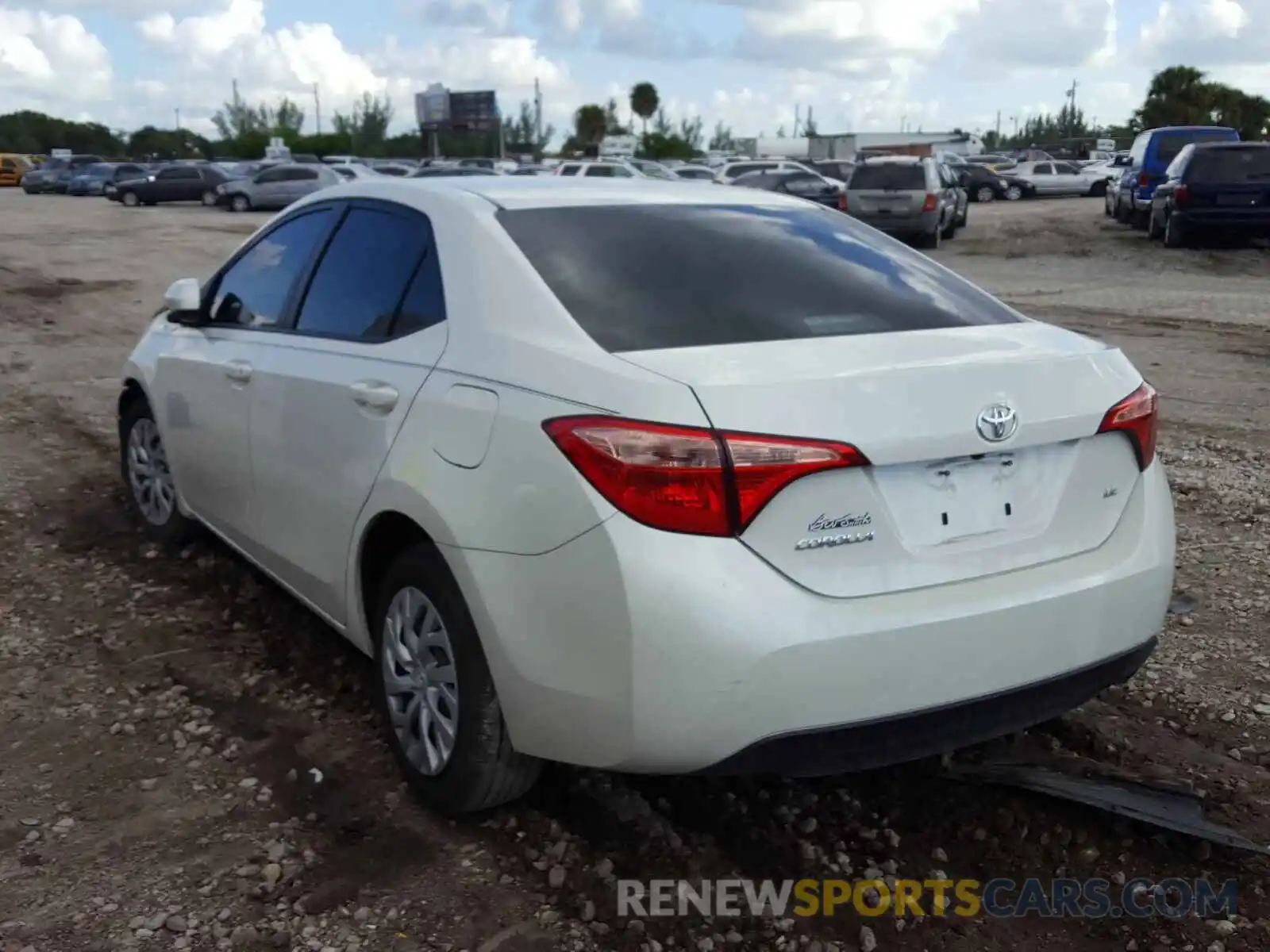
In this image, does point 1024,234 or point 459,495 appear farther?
point 1024,234

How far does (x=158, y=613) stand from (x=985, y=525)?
342 centimetres

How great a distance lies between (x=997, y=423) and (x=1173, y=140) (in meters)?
24.1

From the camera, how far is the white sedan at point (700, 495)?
2.66 meters

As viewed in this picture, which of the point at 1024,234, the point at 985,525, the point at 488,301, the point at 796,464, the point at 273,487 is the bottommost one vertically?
the point at 1024,234

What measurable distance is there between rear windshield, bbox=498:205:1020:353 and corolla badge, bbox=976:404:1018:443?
0.45 meters

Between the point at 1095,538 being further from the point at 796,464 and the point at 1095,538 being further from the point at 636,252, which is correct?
the point at 636,252

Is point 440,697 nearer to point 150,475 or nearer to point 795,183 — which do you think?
point 150,475

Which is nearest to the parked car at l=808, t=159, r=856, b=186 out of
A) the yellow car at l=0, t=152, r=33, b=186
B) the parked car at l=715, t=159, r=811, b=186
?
the parked car at l=715, t=159, r=811, b=186

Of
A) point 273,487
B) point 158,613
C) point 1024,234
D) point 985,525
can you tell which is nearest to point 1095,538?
point 985,525

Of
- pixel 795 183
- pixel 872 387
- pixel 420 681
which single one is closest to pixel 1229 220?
pixel 795 183

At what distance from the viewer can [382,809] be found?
347 cm

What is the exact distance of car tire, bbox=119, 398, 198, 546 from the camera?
5.50 metres

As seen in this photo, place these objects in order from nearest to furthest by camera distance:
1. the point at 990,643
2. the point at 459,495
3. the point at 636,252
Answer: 1. the point at 990,643
2. the point at 459,495
3. the point at 636,252

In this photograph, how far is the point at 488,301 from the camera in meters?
3.27
